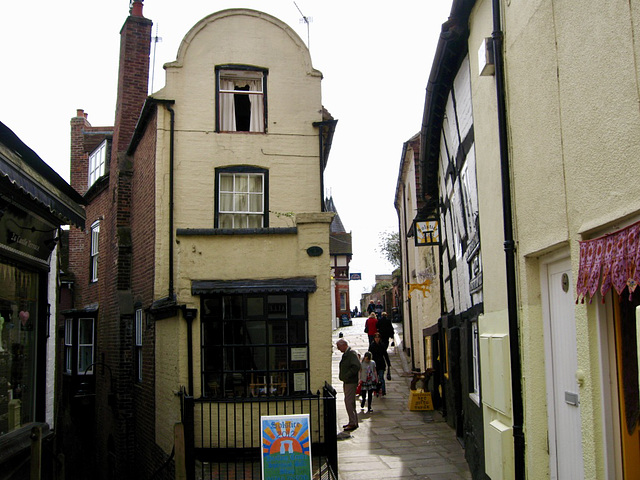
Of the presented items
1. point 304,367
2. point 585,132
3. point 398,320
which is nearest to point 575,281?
point 585,132

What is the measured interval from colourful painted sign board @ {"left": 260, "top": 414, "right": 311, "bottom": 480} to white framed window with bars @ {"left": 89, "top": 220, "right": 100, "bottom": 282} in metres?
11.2

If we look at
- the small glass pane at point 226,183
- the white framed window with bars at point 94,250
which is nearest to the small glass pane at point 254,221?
the small glass pane at point 226,183

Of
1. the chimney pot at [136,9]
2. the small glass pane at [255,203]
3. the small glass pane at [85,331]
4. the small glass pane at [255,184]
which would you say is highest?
the chimney pot at [136,9]

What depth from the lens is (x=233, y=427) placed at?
10445 mm

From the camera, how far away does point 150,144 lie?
12984mm

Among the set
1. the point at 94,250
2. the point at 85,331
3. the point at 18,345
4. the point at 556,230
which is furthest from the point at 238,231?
the point at 85,331

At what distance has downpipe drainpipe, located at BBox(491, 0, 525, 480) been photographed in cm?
621

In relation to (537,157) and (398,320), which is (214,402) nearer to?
(537,157)

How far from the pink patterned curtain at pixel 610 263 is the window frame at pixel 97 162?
1559cm

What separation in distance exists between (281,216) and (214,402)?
12.5ft

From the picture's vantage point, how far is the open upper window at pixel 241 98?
1272 centimetres

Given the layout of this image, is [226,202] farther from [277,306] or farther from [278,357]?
[278,357]

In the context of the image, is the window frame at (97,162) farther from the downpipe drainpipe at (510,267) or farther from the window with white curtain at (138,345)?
the downpipe drainpipe at (510,267)

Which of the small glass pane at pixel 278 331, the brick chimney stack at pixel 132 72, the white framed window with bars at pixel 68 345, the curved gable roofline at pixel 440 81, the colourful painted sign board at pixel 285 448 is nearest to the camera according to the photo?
the colourful painted sign board at pixel 285 448
